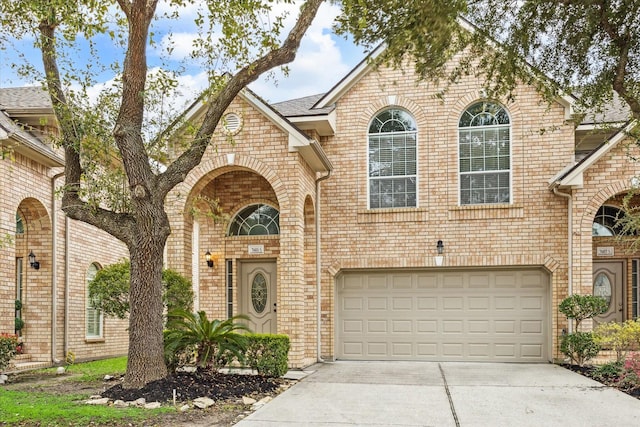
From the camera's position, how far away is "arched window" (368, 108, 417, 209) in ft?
43.2

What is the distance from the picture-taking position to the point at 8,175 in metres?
10.7

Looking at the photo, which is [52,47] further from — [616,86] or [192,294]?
[616,86]

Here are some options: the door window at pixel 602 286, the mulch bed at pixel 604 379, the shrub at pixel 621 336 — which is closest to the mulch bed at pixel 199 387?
the mulch bed at pixel 604 379

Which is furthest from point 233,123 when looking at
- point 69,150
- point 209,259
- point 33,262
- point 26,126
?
point 33,262

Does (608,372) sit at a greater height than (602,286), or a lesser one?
lesser

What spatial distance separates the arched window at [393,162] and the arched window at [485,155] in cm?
110

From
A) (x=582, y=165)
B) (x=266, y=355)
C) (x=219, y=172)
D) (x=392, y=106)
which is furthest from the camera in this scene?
(x=392, y=106)

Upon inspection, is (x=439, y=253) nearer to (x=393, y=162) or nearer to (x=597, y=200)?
(x=393, y=162)

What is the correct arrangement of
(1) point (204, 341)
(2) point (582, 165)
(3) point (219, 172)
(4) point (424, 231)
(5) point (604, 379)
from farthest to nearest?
(4) point (424, 231) < (3) point (219, 172) < (2) point (582, 165) < (5) point (604, 379) < (1) point (204, 341)

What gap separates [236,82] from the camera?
827cm

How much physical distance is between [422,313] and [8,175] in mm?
8891

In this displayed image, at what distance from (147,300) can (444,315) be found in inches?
285

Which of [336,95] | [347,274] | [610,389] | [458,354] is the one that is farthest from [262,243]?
[610,389]

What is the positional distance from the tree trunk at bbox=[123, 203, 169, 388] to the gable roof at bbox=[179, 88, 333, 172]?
3502 millimetres
